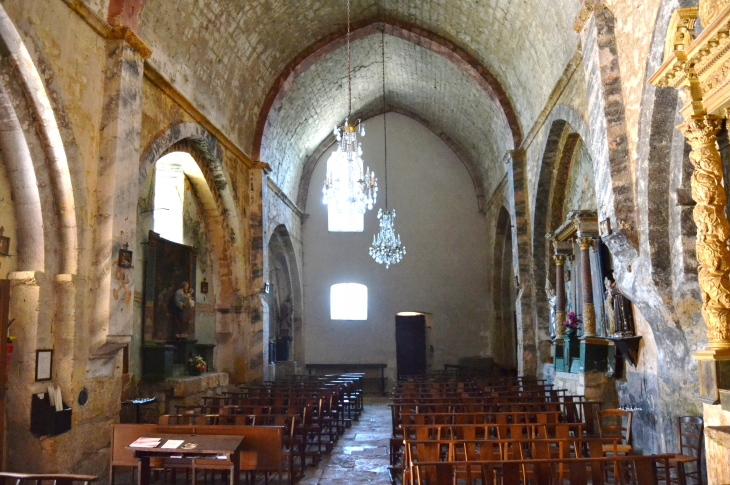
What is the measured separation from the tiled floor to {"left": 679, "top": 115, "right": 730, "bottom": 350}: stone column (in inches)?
158

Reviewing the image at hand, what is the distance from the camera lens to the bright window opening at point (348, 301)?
20.0 metres

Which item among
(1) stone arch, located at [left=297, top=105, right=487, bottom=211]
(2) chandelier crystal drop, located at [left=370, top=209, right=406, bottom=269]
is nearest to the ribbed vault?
(1) stone arch, located at [left=297, top=105, right=487, bottom=211]

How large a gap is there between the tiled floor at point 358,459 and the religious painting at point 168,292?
374 centimetres

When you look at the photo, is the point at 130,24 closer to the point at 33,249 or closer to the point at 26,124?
the point at 26,124

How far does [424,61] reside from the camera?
16062mm

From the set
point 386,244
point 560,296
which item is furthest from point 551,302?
point 386,244

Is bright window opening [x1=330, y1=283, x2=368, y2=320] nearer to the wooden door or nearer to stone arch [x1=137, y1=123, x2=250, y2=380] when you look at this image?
stone arch [x1=137, y1=123, x2=250, y2=380]

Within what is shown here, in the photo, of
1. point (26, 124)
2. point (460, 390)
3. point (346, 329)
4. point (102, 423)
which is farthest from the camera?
point (346, 329)

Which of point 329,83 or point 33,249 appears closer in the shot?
point 33,249

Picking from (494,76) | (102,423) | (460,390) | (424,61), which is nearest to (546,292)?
(460,390)

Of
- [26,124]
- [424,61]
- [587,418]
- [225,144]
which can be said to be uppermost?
[424,61]

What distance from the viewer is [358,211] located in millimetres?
11414

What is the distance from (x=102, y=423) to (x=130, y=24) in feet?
17.0

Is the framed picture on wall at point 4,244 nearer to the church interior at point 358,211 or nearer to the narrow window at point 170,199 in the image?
the church interior at point 358,211
